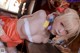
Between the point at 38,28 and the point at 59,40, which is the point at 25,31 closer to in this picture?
the point at 38,28

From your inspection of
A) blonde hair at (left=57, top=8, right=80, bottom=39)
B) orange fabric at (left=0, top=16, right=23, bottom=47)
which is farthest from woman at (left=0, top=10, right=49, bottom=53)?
blonde hair at (left=57, top=8, right=80, bottom=39)

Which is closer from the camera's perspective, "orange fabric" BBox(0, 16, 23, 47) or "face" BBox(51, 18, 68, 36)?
"face" BBox(51, 18, 68, 36)

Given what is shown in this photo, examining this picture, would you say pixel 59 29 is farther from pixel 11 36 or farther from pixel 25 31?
pixel 11 36

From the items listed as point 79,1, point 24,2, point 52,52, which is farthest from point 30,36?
point 79,1

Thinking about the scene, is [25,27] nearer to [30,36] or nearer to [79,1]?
[30,36]

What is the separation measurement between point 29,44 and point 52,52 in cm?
13

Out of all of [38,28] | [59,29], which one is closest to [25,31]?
[38,28]

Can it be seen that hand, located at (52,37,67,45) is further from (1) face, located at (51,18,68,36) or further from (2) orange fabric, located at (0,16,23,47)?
(2) orange fabric, located at (0,16,23,47)

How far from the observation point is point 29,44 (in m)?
1.02

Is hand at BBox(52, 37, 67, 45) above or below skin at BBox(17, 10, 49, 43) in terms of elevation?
below

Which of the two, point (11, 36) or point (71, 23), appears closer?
point (71, 23)

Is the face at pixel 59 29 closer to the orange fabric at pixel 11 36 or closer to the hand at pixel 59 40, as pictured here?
the hand at pixel 59 40

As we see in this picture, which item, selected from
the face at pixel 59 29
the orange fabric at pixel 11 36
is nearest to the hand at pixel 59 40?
the face at pixel 59 29

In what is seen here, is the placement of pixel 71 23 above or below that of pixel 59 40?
above
